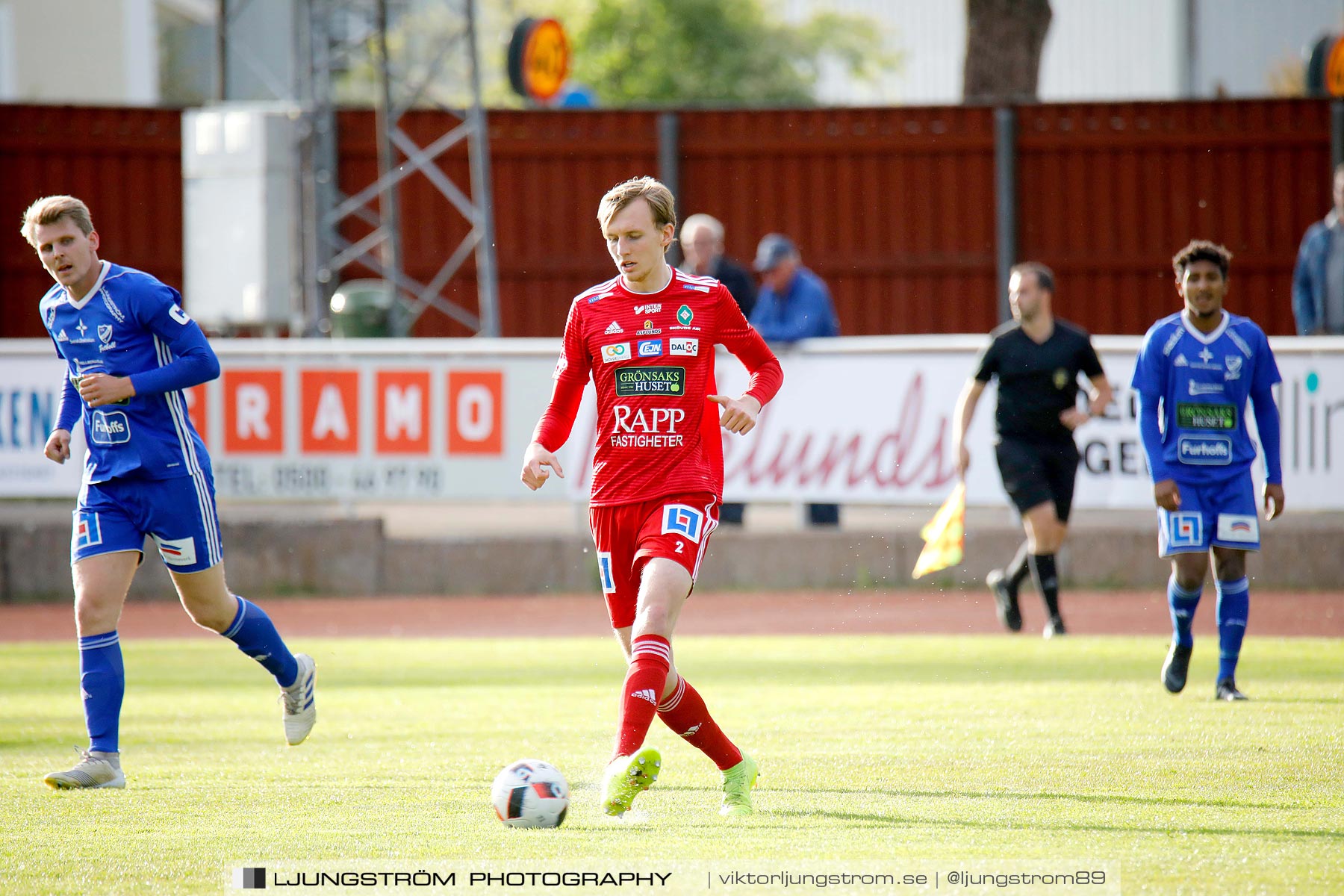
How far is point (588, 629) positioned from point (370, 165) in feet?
33.7

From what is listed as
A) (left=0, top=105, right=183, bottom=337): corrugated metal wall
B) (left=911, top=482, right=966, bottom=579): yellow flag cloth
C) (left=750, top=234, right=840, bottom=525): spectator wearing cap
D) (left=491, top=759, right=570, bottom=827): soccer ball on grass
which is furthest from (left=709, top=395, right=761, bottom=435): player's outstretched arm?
(left=0, top=105, right=183, bottom=337): corrugated metal wall

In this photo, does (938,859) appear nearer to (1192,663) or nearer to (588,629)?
(1192,663)

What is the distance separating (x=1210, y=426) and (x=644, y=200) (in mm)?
3811

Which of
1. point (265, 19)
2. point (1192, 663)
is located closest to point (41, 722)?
point (1192, 663)

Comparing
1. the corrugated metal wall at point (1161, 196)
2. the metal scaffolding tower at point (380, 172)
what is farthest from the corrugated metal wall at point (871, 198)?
the metal scaffolding tower at point (380, 172)

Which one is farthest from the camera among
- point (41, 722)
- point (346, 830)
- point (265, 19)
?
point (265, 19)

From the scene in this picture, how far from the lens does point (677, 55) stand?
5391cm

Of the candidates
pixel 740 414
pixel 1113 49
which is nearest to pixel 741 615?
pixel 740 414

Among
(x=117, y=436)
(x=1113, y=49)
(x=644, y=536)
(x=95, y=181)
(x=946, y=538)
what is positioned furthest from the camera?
(x=1113, y=49)

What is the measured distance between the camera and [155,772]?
6867mm

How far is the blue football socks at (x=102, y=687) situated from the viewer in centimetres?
660

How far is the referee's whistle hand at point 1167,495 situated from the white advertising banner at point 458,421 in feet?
17.5

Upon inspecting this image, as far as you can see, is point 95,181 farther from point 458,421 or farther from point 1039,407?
point 1039,407

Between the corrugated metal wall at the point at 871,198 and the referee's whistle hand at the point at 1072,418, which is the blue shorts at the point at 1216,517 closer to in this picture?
the referee's whistle hand at the point at 1072,418
